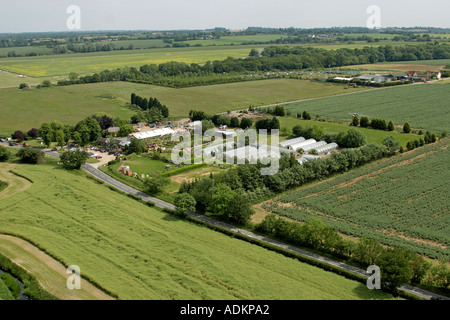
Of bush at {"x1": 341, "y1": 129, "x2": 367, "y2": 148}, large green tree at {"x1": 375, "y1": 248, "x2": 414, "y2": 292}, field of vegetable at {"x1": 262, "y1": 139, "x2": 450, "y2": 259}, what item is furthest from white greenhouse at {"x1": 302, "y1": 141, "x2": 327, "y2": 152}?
large green tree at {"x1": 375, "y1": 248, "x2": 414, "y2": 292}

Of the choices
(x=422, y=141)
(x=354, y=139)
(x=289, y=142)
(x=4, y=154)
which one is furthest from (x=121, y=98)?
(x=422, y=141)

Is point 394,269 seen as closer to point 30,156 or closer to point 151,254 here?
point 151,254

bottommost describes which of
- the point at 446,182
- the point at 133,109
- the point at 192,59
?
the point at 446,182

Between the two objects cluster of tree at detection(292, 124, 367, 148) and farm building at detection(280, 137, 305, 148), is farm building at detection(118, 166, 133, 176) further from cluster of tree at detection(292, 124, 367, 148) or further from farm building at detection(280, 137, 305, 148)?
cluster of tree at detection(292, 124, 367, 148)

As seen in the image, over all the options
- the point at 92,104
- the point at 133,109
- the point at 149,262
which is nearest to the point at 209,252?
the point at 149,262
